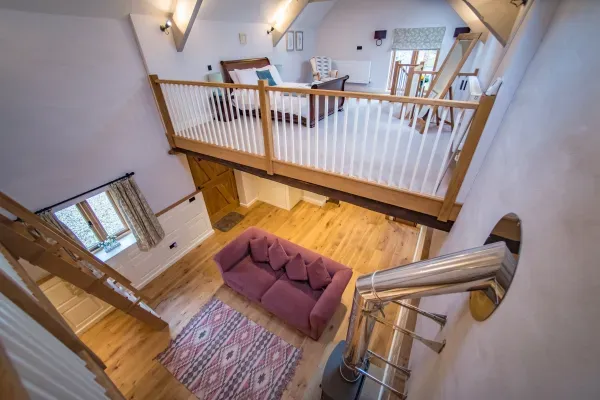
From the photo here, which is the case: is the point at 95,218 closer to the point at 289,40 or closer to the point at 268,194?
the point at 268,194

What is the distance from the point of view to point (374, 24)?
18.1 feet

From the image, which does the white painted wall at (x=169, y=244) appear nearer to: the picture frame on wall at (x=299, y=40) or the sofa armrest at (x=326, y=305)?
the sofa armrest at (x=326, y=305)

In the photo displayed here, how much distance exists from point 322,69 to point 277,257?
5.12m

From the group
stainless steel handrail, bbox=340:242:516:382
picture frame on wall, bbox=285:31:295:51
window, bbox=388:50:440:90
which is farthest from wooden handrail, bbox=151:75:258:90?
window, bbox=388:50:440:90

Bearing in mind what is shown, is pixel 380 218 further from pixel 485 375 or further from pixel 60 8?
pixel 60 8

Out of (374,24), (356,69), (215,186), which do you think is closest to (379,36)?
(374,24)

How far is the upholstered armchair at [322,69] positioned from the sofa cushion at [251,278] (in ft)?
16.3

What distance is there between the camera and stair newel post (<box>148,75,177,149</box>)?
3367 millimetres

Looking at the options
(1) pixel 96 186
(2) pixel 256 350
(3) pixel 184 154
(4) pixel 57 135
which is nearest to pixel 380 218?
(2) pixel 256 350

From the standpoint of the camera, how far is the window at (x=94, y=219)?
316cm

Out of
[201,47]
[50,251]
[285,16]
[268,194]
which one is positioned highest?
[285,16]

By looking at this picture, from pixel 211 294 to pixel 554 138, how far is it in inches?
166

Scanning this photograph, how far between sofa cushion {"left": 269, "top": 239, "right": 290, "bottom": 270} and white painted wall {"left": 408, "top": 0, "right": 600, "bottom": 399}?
2.70 metres

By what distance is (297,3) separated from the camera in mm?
4570
